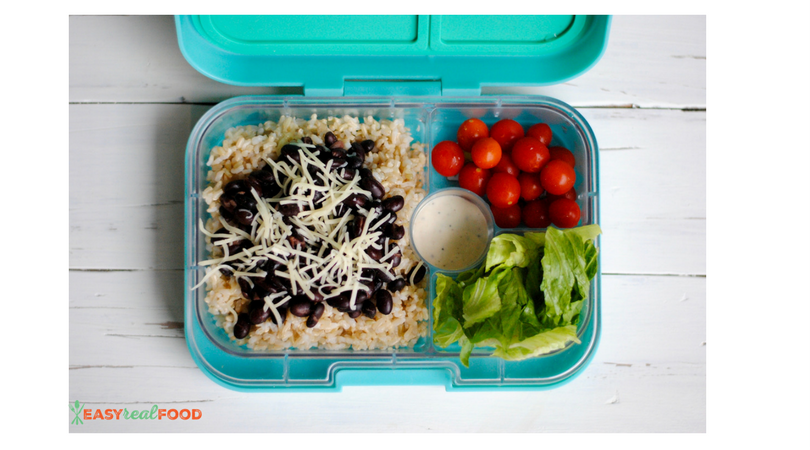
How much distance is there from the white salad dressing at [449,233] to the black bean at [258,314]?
60cm

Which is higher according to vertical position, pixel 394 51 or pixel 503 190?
pixel 394 51

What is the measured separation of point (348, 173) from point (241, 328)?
68cm

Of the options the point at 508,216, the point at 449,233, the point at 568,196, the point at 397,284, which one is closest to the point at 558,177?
the point at 568,196

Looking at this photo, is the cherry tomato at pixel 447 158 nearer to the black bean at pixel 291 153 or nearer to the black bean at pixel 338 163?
the black bean at pixel 338 163

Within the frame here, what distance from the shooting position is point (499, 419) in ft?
5.79

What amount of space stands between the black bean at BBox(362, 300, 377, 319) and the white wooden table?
0.42m

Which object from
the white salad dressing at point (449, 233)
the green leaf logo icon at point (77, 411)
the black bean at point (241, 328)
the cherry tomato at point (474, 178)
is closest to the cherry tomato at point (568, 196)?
the cherry tomato at point (474, 178)

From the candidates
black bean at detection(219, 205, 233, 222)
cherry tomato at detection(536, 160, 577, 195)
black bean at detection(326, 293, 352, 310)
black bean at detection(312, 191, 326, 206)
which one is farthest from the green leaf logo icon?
cherry tomato at detection(536, 160, 577, 195)

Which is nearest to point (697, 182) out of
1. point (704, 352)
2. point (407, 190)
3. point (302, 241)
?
point (704, 352)

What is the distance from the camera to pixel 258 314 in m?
1.52

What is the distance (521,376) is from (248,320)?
1.04 meters

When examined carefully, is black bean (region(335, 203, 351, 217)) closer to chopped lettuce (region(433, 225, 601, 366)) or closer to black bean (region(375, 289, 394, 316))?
black bean (region(375, 289, 394, 316))

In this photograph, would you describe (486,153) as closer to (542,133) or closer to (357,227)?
(542,133)

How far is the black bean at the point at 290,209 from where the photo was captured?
1487 millimetres
